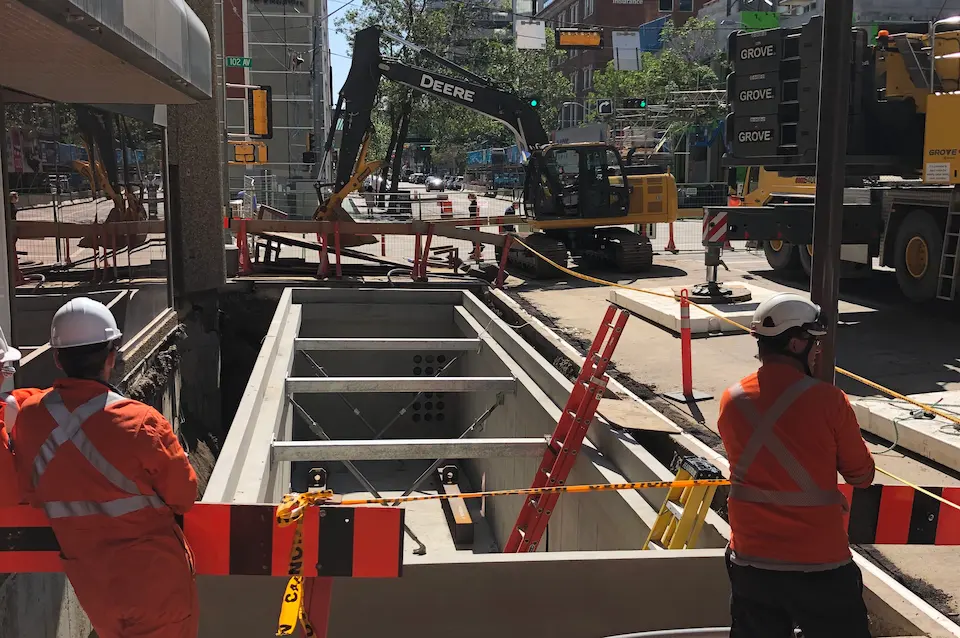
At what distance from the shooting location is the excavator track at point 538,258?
18688mm

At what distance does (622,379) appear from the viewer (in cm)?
1002

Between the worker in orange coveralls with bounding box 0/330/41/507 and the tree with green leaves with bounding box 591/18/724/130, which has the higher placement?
the tree with green leaves with bounding box 591/18/724/130

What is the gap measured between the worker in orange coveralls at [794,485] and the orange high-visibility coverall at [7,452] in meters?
2.67

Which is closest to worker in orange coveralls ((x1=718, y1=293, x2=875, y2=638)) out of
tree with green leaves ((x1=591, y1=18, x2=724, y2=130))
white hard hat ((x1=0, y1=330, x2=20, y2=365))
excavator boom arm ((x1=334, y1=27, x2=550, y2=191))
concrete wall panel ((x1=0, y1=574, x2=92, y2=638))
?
white hard hat ((x1=0, y1=330, x2=20, y2=365))

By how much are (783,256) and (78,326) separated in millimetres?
16373

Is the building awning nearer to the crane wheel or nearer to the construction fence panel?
the construction fence panel

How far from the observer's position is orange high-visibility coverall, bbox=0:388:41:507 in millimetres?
3389

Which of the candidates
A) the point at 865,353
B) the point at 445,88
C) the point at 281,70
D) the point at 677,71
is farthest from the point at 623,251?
the point at 677,71

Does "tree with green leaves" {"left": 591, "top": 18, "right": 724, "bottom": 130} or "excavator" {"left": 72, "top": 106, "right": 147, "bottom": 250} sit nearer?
"excavator" {"left": 72, "top": 106, "right": 147, "bottom": 250}

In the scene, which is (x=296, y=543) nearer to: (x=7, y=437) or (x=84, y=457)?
(x=84, y=457)

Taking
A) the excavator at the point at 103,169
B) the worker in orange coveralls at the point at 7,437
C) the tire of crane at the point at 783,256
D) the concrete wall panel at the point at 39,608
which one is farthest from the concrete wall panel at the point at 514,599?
the tire of crane at the point at 783,256

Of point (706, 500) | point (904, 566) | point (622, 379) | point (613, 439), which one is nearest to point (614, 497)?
point (613, 439)

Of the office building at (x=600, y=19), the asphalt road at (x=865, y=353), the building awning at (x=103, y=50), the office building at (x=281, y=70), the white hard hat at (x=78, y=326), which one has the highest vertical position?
the office building at (x=600, y=19)

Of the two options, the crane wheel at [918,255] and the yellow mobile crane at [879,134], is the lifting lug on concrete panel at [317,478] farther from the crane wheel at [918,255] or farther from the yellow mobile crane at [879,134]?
the crane wheel at [918,255]
